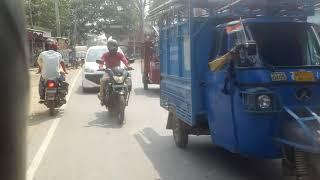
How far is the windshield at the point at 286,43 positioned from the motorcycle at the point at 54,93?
6564 mm

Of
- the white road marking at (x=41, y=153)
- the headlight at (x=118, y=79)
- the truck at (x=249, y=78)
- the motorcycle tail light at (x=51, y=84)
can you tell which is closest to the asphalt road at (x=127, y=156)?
the white road marking at (x=41, y=153)

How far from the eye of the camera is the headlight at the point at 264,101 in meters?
5.25

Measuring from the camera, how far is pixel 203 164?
7098 mm

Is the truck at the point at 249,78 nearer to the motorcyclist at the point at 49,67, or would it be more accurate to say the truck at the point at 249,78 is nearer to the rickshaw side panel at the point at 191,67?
the rickshaw side panel at the point at 191,67

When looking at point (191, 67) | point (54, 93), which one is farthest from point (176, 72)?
point (54, 93)

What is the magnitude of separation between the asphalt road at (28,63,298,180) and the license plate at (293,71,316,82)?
1.29 m

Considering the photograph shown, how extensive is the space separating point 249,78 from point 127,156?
294 cm

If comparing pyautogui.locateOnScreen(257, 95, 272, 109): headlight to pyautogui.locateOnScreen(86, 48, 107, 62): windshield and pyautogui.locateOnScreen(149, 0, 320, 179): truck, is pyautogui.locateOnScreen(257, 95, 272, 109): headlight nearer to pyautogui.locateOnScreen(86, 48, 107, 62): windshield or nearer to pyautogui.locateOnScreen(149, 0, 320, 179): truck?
pyautogui.locateOnScreen(149, 0, 320, 179): truck

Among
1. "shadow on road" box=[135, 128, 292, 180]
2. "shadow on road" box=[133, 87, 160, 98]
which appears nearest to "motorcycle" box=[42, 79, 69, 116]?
"shadow on road" box=[135, 128, 292, 180]

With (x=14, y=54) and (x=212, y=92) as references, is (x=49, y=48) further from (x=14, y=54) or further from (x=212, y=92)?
(x=14, y=54)

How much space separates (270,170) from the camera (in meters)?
6.60

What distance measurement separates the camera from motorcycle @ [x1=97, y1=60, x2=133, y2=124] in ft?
35.9

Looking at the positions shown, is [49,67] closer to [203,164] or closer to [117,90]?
[117,90]

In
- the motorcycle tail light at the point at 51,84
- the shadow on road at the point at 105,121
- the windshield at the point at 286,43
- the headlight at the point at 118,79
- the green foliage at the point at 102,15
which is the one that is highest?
the green foliage at the point at 102,15
